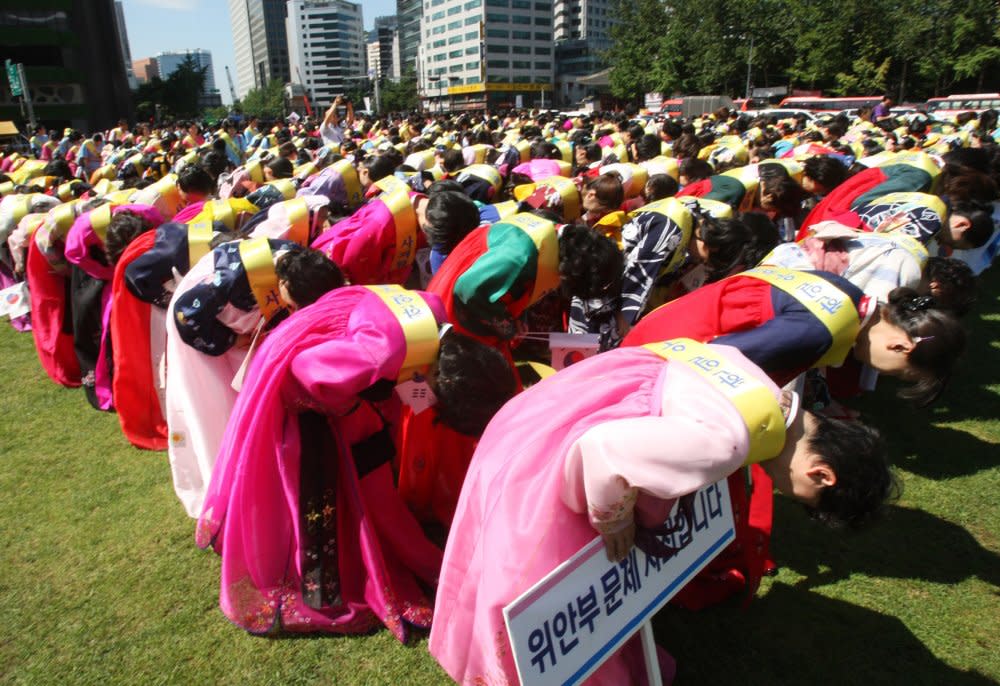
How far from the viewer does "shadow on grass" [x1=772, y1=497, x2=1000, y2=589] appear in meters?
2.53

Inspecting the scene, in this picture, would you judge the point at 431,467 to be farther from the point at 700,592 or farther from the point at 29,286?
the point at 29,286

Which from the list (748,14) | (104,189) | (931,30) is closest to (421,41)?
(748,14)

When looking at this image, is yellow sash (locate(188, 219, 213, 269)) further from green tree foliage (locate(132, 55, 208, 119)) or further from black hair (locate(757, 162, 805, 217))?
green tree foliage (locate(132, 55, 208, 119))

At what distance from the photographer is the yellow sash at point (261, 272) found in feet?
7.65

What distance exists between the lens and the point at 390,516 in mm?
2324

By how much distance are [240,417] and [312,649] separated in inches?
33.4

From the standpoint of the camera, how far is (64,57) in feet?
106

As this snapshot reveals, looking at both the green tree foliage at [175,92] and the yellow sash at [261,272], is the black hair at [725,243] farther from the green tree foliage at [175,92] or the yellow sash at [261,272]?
the green tree foliage at [175,92]

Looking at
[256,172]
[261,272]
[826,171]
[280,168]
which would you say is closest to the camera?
[261,272]

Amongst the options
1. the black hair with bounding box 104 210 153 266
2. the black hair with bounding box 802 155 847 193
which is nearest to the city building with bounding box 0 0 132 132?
the black hair with bounding box 104 210 153 266

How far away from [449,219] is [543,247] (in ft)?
2.29

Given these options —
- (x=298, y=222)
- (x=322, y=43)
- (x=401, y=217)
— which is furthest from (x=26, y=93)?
(x=322, y=43)

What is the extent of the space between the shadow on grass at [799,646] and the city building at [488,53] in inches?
→ 2925

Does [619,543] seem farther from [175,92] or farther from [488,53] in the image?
[488,53]
